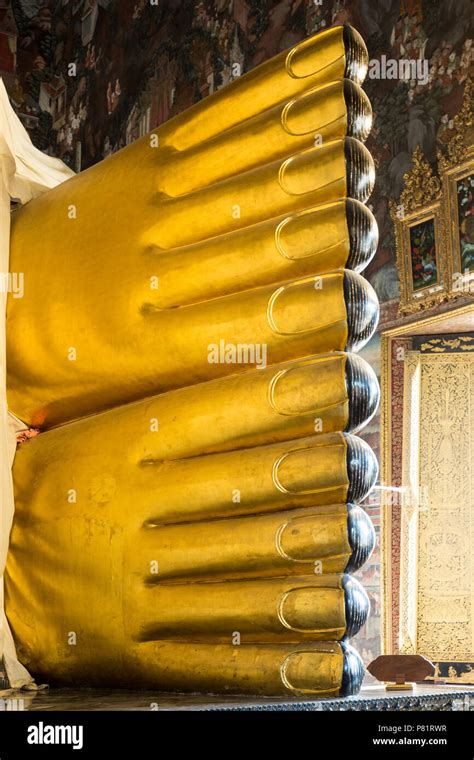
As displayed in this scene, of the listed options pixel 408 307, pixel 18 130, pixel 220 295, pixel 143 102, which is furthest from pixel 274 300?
pixel 143 102

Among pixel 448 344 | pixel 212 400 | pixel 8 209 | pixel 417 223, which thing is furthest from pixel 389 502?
pixel 212 400

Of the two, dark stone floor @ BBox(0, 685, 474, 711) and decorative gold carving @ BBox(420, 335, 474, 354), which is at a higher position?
decorative gold carving @ BBox(420, 335, 474, 354)

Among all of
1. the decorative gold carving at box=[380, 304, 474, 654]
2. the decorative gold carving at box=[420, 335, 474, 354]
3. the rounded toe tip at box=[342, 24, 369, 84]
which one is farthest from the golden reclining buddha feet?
the decorative gold carving at box=[420, 335, 474, 354]

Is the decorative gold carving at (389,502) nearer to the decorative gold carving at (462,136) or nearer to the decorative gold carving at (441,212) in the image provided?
the decorative gold carving at (441,212)

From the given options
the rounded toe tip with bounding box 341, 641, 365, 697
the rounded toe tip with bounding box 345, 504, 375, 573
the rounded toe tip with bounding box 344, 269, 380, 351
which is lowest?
the rounded toe tip with bounding box 341, 641, 365, 697

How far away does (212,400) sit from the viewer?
2.05 meters

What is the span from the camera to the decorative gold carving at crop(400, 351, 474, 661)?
5.55 metres

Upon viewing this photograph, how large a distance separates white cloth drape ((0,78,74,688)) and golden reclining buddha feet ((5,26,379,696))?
0.21ft

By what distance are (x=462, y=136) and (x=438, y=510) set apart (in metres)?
1.99

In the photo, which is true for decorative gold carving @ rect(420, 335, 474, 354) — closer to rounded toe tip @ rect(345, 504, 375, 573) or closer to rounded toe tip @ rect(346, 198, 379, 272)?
rounded toe tip @ rect(346, 198, 379, 272)

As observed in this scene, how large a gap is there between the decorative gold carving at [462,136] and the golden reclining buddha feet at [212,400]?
347 cm

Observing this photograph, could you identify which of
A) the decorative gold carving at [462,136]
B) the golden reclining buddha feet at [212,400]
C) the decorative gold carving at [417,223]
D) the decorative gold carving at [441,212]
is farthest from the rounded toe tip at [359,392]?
the decorative gold carving at [462,136]

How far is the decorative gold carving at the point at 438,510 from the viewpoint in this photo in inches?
219
